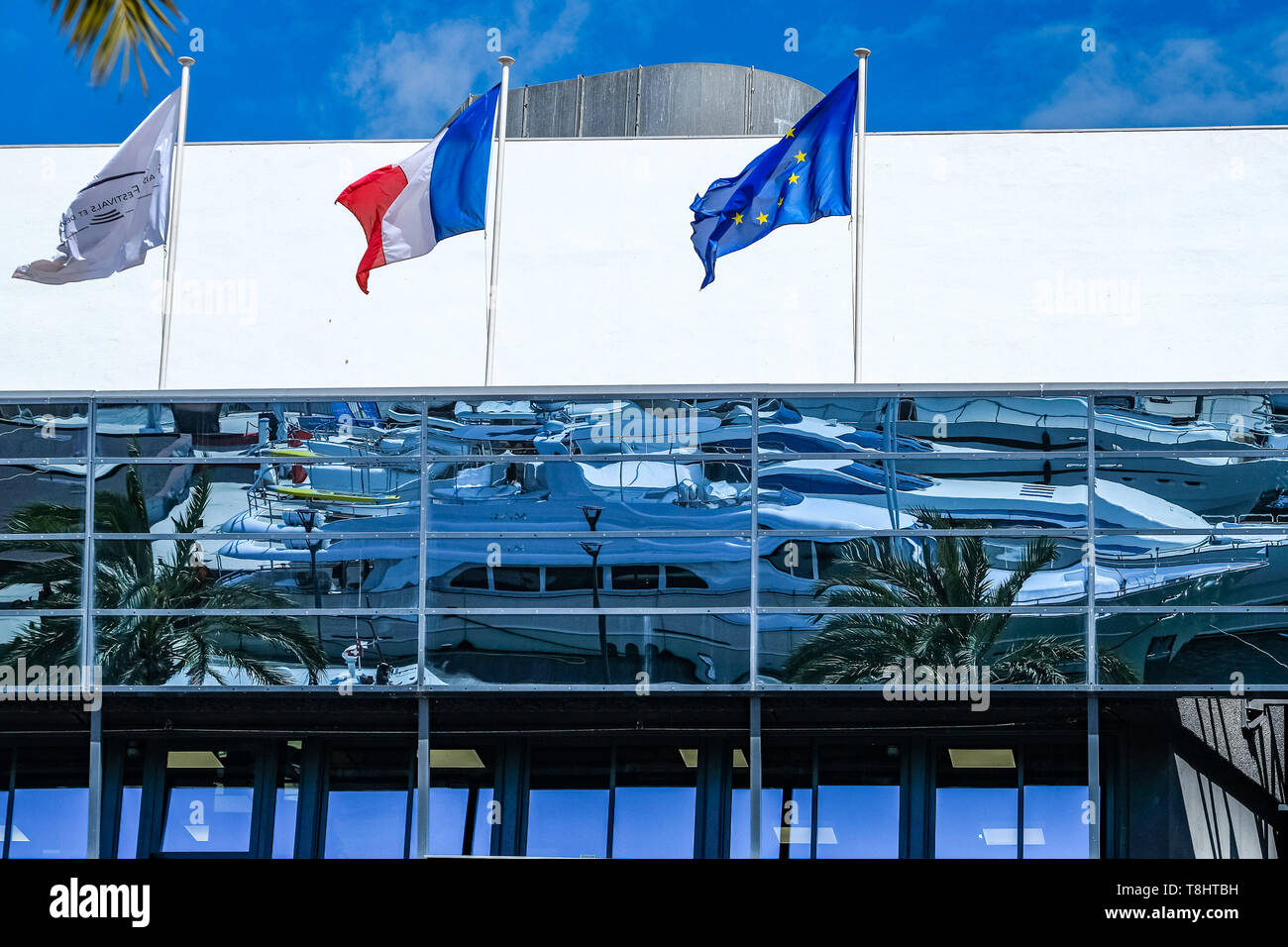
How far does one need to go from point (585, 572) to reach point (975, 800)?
5.03 m

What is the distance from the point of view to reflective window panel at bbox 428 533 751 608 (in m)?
16.5

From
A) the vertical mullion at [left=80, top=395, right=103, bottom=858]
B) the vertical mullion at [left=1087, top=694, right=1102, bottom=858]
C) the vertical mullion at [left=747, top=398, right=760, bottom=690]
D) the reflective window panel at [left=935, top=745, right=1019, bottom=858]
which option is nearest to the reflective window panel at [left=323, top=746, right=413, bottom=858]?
the vertical mullion at [left=80, top=395, right=103, bottom=858]

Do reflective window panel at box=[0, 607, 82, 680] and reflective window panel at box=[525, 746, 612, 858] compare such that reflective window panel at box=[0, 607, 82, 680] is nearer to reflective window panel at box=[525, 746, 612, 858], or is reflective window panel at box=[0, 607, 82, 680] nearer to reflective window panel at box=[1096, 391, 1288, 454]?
reflective window panel at box=[525, 746, 612, 858]

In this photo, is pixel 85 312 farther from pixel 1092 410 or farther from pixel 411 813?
pixel 1092 410

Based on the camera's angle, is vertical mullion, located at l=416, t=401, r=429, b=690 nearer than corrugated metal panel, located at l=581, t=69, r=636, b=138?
Yes

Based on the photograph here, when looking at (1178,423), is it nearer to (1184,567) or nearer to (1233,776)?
(1184,567)

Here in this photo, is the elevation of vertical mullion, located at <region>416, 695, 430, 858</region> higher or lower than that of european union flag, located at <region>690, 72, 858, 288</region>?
lower

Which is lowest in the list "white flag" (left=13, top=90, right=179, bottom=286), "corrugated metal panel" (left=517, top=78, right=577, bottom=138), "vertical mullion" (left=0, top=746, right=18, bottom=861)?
"vertical mullion" (left=0, top=746, right=18, bottom=861)

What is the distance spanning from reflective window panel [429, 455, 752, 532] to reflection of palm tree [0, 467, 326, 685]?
2.16 meters

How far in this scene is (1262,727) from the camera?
16.0 meters

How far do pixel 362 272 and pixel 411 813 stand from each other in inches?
244

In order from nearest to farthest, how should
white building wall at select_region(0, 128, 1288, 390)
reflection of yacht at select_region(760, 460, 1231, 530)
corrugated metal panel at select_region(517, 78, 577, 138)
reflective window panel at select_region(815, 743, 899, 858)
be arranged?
reflection of yacht at select_region(760, 460, 1231, 530) → reflective window panel at select_region(815, 743, 899, 858) → white building wall at select_region(0, 128, 1288, 390) → corrugated metal panel at select_region(517, 78, 577, 138)

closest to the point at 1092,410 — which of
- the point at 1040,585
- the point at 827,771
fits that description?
the point at 1040,585
